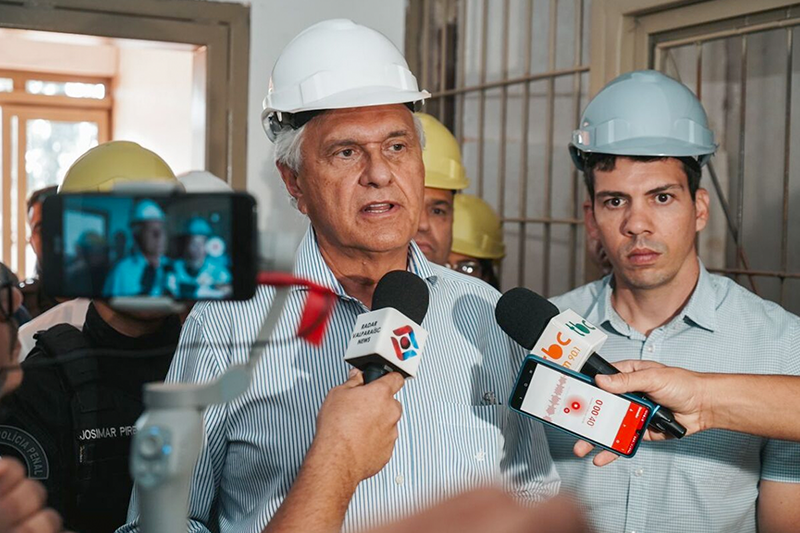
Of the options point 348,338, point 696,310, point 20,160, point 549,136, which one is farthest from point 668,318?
point 20,160

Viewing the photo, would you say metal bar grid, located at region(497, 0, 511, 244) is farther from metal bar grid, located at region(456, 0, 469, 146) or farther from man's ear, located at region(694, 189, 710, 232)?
man's ear, located at region(694, 189, 710, 232)

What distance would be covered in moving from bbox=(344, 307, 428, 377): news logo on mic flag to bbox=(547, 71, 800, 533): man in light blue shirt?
2.52ft

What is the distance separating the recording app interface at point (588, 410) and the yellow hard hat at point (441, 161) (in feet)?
6.90

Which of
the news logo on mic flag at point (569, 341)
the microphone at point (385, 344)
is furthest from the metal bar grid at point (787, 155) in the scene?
the microphone at point (385, 344)

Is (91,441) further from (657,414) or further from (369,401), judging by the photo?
(657,414)

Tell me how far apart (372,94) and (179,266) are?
1080mm

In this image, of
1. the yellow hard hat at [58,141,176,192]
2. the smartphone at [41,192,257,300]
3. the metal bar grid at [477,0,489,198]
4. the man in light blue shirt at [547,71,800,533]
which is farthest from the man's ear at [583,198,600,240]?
the metal bar grid at [477,0,489,198]

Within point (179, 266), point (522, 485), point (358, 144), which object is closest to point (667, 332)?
point (522, 485)

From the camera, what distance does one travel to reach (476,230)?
3.86 metres

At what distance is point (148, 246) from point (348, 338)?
0.99 meters

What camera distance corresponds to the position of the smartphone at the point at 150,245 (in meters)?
0.81

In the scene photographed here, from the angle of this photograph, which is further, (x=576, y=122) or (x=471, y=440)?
(x=576, y=122)

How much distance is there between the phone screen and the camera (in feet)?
4.94

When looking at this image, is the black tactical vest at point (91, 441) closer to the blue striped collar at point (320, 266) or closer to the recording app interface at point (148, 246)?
the blue striped collar at point (320, 266)
